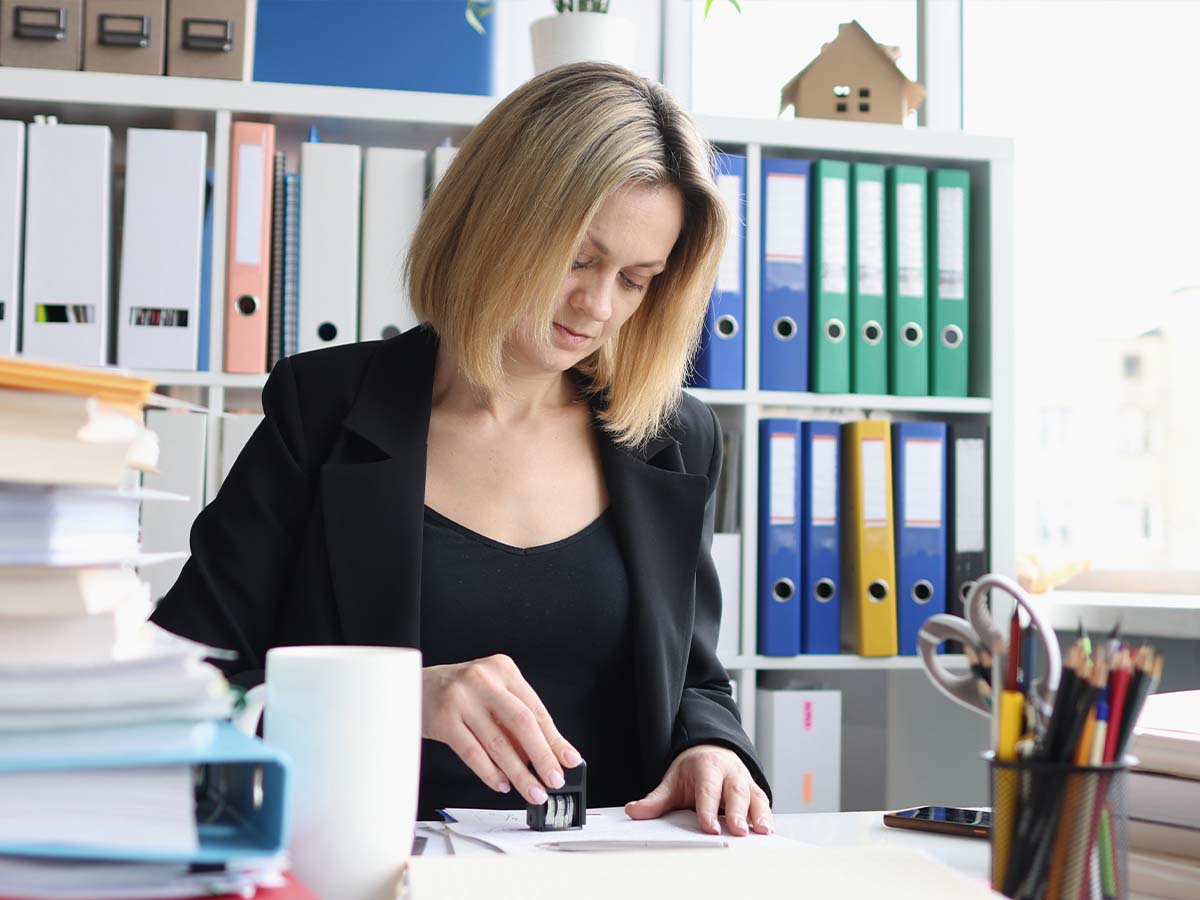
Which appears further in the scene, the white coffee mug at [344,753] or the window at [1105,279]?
the window at [1105,279]

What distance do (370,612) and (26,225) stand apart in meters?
1.08

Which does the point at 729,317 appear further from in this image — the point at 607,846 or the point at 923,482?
the point at 607,846

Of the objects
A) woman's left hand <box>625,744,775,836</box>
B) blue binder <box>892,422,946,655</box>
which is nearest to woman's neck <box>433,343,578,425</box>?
woman's left hand <box>625,744,775,836</box>

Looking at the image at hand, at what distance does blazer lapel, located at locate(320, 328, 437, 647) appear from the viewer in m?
1.24

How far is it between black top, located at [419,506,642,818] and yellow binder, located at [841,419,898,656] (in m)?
0.93

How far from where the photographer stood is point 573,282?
1.29 metres

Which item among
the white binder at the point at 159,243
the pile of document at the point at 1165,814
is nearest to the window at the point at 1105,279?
the white binder at the point at 159,243

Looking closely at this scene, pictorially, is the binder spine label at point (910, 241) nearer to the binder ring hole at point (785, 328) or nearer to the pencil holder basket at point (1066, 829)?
the binder ring hole at point (785, 328)

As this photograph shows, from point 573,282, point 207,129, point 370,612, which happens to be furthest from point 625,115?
point 207,129

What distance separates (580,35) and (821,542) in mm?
981

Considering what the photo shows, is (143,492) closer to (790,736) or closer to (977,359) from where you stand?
(790,736)

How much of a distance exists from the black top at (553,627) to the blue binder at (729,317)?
34.5 inches

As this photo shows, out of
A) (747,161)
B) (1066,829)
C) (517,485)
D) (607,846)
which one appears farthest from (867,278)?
(1066,829)

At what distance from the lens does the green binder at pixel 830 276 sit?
2.17m
